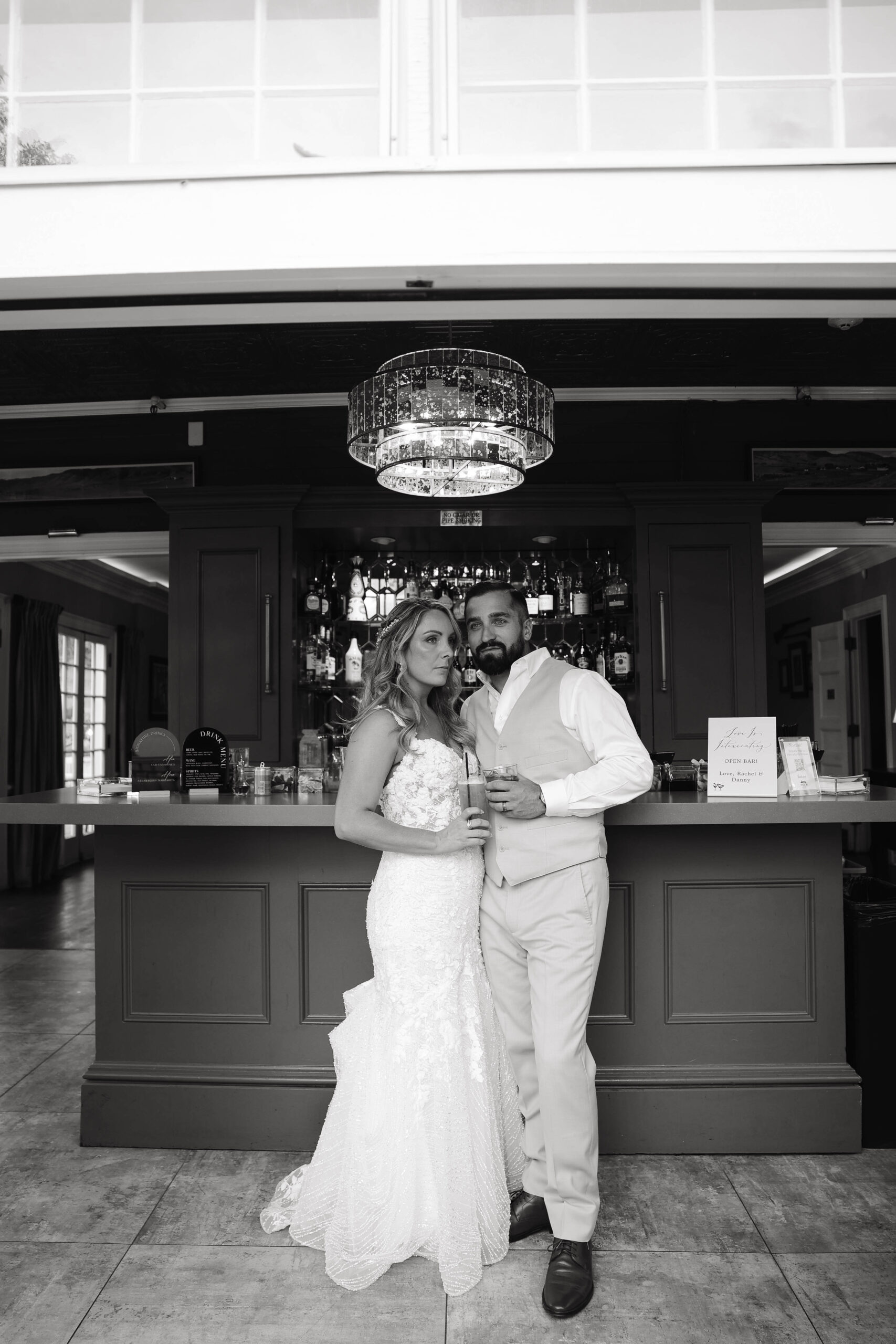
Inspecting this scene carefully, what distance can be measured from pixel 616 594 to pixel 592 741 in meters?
2.91

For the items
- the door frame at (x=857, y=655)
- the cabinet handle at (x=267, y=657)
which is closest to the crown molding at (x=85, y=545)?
the cabinet handle at (x=267, y=657)

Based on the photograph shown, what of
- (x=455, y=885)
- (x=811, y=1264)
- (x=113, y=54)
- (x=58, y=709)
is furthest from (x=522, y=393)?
(x=58, y=709)

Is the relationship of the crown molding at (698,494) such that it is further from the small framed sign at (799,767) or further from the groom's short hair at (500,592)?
the groom's short hair at (500,592)

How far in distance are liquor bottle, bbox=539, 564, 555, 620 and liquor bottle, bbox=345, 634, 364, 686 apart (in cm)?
108

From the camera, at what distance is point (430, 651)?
2623mm

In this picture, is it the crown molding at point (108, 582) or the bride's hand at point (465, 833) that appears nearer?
the bride's hand at point (465, 833)

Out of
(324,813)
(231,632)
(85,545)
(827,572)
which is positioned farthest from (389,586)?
(827,572)

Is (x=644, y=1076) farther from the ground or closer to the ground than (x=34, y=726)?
closer to the ground

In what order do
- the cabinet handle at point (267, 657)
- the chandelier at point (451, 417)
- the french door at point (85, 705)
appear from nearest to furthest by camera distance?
1. the chandelier at point (451, 417)
2. the cabinet handle at point (267, 657)
3. the french door at point (85, 705)

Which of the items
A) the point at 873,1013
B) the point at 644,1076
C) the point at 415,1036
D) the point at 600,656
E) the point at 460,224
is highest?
the point at 460,224

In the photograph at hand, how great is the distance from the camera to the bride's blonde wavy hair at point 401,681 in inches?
102

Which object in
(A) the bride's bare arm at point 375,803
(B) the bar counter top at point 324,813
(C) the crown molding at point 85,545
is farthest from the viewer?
(C) the crown molding at point 85,545

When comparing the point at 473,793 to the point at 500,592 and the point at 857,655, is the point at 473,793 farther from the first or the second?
the point at 857,655

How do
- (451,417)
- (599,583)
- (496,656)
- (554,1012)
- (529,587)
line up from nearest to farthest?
(554,1012) < (496,656) < (451,417) < (599,583) < (529,587)
